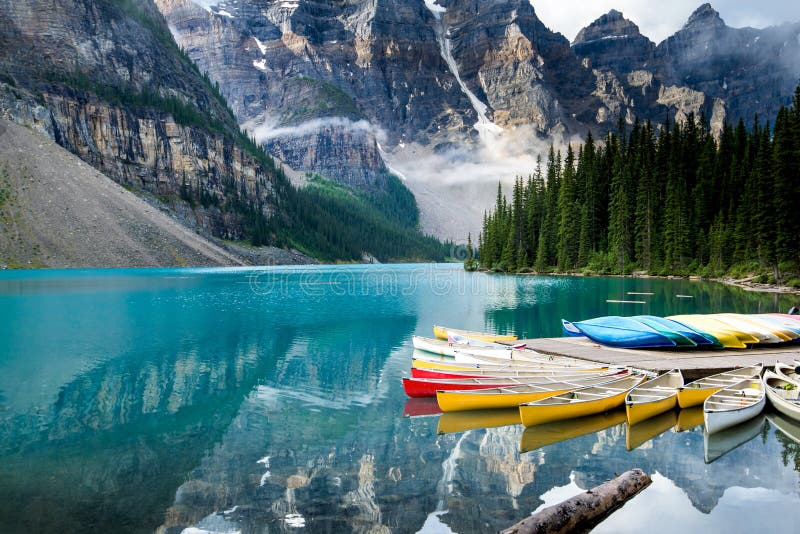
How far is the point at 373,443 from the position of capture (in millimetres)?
14914

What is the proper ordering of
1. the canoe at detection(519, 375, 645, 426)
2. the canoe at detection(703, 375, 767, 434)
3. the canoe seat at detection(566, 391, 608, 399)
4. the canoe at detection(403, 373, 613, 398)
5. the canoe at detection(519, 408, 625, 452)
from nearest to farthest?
the canoe at detection(519, 408, 625, 452)
the canoe at detection(703, 375, 767, 434)
the canoe at detection(519, 375, 645, 426)
the canoe seat at detection(566, 391, 608, 399)
the canoe at detection(403, 373, 613, 398)

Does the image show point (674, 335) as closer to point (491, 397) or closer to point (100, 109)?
point (491, 397)

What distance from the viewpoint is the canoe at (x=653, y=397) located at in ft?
52.4

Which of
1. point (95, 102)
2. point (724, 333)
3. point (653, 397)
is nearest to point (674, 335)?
point (724, 333)

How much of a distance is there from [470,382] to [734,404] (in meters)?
7.87

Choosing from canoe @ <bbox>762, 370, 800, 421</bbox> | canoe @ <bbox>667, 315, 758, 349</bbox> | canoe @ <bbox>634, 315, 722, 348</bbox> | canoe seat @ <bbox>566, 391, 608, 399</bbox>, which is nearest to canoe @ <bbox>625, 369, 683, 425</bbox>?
canoe seat @ <bbox>566, 391, 608, 399</bbox>

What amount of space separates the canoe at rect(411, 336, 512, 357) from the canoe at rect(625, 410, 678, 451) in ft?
21.2

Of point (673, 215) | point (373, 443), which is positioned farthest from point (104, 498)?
point (673, 215)

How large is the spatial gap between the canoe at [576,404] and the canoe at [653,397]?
0.36 meters

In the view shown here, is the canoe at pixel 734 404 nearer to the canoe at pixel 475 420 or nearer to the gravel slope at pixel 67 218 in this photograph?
the canoe at pixel 475 420

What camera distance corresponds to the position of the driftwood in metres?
7.90

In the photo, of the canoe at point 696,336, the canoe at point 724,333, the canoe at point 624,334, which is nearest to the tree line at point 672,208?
the canoe at point 724,333

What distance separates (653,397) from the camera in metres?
16.9

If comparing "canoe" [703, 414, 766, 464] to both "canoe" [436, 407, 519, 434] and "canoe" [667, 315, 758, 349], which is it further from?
"canoe" [667, 315, 758, 349]
